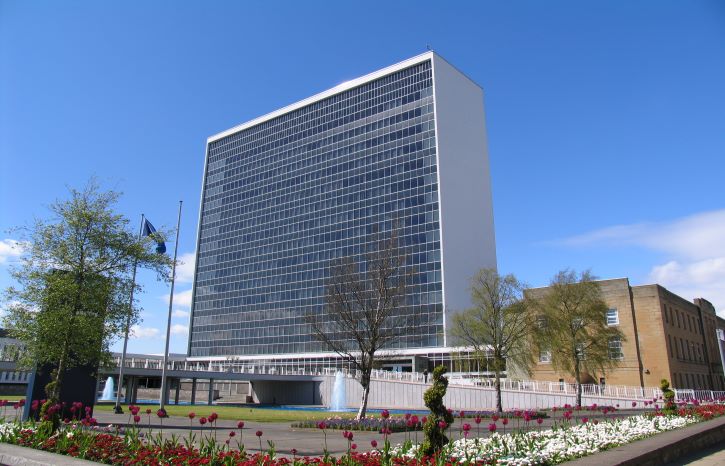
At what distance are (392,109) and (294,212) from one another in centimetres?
2857

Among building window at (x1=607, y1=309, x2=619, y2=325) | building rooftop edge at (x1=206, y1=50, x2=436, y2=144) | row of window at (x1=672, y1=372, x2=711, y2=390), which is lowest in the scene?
row of window at (x1=672, y1=372, x2=711, y2=390)

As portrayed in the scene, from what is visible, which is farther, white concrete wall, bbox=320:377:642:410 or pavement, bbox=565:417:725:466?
white concrete wall, bbox=320:377:642:410

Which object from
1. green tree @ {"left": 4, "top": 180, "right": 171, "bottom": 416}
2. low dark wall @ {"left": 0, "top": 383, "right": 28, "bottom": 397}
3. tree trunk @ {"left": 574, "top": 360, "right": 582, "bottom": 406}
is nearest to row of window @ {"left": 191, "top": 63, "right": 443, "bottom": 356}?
tree trunk @ {"left": 574, "top": 360, "right": 582, "bottom": 406}

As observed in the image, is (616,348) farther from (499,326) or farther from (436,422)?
(436,422)

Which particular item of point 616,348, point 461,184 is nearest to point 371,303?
point 616,348

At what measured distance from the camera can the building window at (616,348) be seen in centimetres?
4322

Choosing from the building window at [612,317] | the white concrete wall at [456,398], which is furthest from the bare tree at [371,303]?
the building window at [612,317]

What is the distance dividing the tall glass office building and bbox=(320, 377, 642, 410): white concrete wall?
64.1ft

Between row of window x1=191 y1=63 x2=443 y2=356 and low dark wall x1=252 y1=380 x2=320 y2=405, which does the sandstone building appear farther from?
low dark wall x1=252 y1=380 x2=320 y2=405

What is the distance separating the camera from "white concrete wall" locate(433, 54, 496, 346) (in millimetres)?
81688

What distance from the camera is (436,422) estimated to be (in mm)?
9867

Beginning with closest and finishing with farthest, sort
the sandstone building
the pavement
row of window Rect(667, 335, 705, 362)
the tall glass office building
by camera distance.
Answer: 1. the pavement
2. the sandstone building
3. row of window Rect(667, 335, 705, 362)
4. the tall glass office building

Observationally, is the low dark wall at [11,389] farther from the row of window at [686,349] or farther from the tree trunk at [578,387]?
the row of window at [686,349]

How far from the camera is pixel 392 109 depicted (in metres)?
94.2
